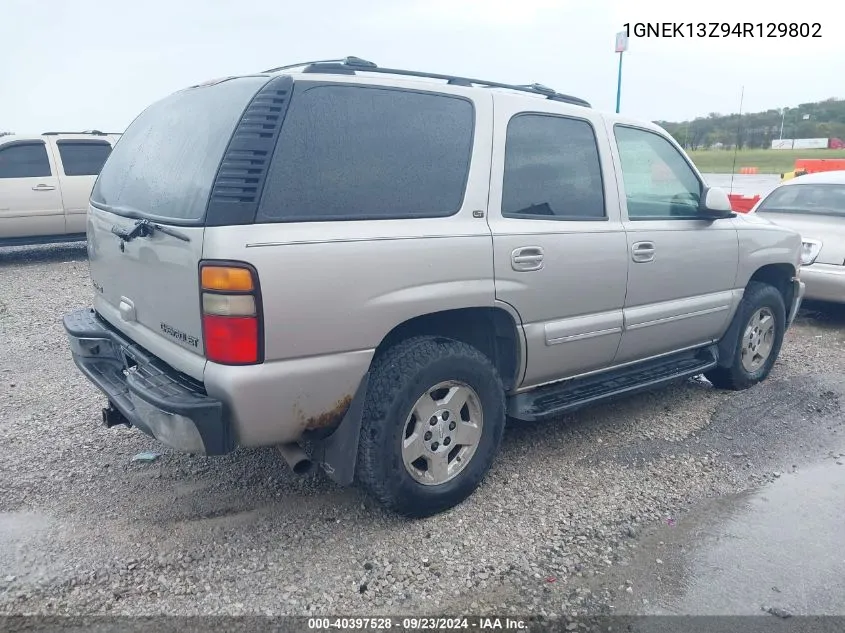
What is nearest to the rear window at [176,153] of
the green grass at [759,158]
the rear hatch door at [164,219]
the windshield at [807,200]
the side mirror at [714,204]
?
the rear hatch door at [164,219]

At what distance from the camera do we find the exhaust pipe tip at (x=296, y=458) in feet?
9.84

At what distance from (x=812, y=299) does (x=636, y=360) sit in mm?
3808

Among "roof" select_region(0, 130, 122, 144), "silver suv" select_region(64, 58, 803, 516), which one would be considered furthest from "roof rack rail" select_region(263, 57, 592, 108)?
"roof" select_region(0, 130, 122, 144)

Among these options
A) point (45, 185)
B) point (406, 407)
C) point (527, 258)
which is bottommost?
point (406, 407)

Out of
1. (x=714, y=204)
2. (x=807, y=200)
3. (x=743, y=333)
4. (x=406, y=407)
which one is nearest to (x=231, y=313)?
(x=406, y=407)

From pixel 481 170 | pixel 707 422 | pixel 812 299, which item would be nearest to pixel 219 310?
pixel 481 170

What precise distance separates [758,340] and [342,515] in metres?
3.47

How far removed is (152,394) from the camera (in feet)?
9.24

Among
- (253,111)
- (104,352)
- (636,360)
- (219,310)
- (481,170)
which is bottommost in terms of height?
(636,360)

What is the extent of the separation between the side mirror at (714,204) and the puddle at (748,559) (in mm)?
1651

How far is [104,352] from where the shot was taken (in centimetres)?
356

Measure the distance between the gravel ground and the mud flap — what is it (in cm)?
34

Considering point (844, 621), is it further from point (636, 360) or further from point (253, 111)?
point (253, 111)

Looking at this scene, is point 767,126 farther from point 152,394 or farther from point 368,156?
point 152,394
